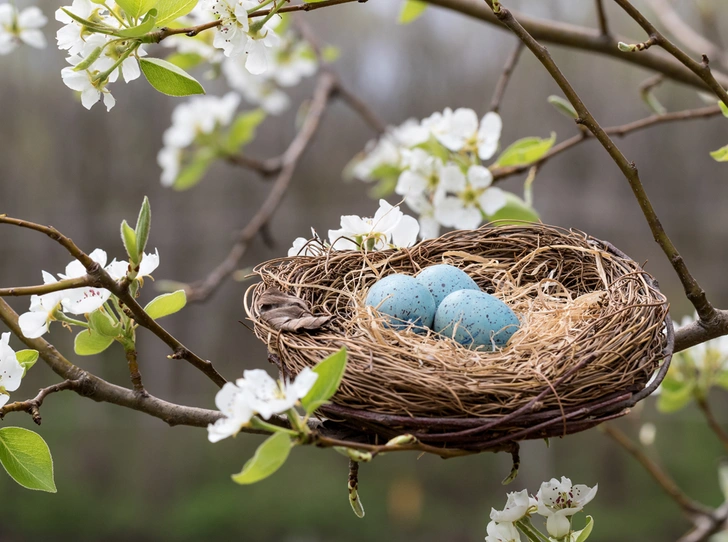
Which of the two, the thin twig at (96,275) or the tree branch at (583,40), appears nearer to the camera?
the thin twig at (96,275)

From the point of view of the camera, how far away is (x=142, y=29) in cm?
46

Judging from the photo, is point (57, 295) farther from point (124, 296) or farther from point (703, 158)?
point (703, 158)

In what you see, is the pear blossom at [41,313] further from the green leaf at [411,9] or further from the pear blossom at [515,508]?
the green leaf at [411,9]

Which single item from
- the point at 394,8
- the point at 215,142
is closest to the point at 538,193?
the point at 394,8

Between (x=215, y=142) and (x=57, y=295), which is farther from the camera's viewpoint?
(x=215, y=142)

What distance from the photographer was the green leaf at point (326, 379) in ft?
1.30

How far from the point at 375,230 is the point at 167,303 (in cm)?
24

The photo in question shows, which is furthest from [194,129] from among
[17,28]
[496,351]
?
[496,351]

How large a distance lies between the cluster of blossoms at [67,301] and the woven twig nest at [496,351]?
132mm

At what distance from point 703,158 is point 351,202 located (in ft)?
3.47

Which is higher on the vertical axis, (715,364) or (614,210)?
(614,210)

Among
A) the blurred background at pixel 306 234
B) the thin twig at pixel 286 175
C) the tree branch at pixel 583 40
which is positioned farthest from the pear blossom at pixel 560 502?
the blurred background at pixel 306 234

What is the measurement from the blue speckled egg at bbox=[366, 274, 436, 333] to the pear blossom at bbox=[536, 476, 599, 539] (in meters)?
0.25

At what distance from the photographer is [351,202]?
2.20m
